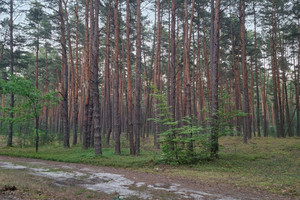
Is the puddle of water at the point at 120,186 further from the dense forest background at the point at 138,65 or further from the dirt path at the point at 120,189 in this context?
the dense forest background at the point at 138,65

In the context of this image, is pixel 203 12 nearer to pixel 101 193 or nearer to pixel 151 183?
pixel 151 183

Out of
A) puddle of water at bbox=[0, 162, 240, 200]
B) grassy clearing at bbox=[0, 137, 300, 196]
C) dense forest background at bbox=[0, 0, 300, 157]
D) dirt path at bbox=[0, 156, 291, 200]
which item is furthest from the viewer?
dense forest background at bbox=[0, 0, 300, 157]

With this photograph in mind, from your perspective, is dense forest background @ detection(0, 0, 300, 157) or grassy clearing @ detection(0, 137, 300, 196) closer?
grassy clearing @ detection(0, 137, 300, 196)

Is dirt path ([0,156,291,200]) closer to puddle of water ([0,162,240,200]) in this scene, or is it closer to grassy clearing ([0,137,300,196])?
puddle of water ([0,162,240,200])

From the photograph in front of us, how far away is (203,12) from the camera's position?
68.6 ft

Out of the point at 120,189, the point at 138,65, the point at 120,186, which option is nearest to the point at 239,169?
the point at 120,186

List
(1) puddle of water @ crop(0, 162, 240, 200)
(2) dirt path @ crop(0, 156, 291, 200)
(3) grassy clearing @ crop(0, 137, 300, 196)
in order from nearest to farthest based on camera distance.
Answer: (2) dirt path @ crop(0, 156, 291, 200), (1) puddle of water @ crop(0, 162, 240, 200), (3) grassy clearing @ crop(0, 137, 300, 196)

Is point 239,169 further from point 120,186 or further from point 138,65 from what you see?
point 138,65

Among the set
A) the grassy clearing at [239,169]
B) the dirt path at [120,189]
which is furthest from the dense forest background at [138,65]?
the dirt path at [120,189]

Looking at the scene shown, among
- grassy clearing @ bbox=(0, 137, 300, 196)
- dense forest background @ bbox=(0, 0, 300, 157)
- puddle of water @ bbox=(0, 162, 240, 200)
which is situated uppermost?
dense forest background @ bbox=(0, 0, 300, 157)

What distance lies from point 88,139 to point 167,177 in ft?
35.8

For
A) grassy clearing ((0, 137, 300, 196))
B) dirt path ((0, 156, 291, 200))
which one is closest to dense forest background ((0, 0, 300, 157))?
grassy clearing ((0, 137, 300, 196))

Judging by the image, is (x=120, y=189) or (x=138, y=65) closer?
(x=120, y=189)

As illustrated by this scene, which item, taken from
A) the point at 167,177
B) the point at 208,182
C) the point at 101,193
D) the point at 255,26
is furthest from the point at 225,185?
the point at 255,26
